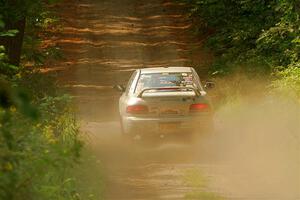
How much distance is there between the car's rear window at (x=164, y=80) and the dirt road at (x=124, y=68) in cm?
121

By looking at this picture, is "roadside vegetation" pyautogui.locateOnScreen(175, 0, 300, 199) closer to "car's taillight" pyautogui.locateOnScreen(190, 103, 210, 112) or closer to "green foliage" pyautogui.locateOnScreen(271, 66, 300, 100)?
"green foliage" pyautogui.locateOnScreen(271, 66, 300, 100)

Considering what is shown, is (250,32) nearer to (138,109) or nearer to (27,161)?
(138,109)

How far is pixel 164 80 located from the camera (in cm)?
1469

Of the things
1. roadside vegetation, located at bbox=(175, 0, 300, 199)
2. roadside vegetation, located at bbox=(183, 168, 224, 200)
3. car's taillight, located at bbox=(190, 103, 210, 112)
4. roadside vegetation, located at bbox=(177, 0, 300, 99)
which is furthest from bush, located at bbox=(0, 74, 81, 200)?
roadside vegetation, located at bbox=(177, 0, 300, 99)

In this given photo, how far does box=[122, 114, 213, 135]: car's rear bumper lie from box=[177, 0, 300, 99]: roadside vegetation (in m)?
2.74

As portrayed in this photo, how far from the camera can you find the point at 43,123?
10.7 metres

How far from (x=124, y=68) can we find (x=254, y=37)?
538 centimetres

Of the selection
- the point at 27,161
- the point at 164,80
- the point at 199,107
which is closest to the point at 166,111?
the point at 199,107

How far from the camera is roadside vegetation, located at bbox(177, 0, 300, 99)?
60.2 ft

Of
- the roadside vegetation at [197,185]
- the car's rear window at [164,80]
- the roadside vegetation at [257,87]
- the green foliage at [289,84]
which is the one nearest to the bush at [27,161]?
the roadside vegetation at [197,185]

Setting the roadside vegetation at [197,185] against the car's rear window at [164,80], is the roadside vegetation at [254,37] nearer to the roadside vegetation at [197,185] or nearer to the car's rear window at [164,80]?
the car's rear window at [164,80]

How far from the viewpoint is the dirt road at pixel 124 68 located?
1156 centimetres

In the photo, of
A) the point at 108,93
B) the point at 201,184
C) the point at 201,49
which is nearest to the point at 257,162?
the point at 201,184

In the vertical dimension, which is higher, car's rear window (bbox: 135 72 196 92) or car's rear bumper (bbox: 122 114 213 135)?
car's rear window (bbox: 135 72 196 92)
